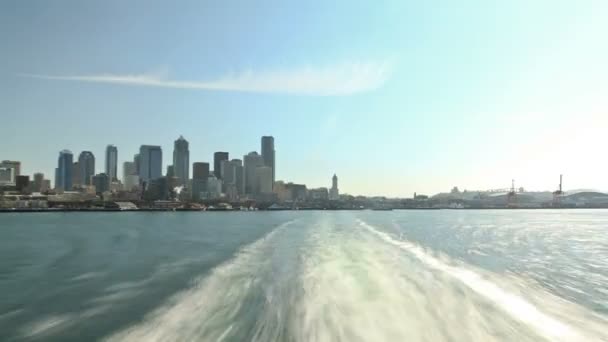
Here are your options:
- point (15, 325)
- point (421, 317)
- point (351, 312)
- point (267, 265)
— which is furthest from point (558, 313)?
point (15, 325)

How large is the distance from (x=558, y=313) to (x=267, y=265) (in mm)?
15749

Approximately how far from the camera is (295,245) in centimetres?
3888

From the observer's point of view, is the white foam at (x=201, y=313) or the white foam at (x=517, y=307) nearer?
the white foam at (x=201, y=313)

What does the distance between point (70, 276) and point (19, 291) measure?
3.83m

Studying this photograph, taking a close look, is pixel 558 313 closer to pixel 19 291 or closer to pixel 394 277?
pixel 394 277

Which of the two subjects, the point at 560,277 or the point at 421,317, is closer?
the point at 421,317

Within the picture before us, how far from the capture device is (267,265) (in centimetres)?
2655

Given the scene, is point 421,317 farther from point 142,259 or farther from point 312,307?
point 142,259

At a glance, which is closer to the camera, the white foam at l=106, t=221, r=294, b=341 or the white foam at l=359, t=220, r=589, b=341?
the white foam at l=106, t=221, r=294, b=341

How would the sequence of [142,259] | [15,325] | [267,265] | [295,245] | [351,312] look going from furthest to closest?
[295,245], [142,259], [267,265], [351,312], [15,325]

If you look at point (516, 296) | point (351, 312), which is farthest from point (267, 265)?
point (516, 296)

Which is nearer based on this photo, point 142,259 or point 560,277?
point 560,277

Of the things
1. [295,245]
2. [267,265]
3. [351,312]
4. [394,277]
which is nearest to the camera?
[351,312]

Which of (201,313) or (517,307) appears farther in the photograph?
(517,307)
